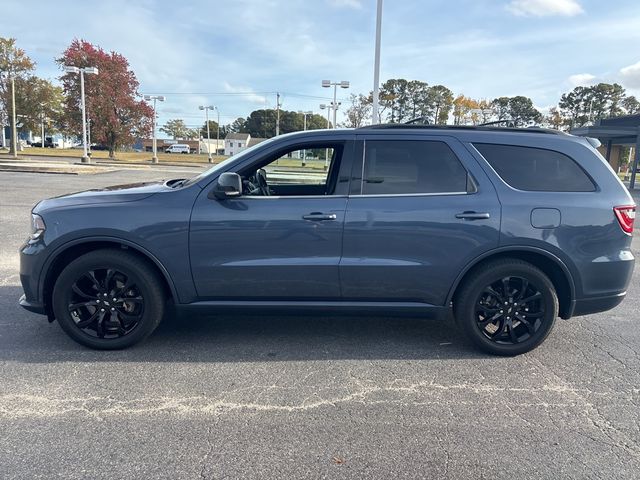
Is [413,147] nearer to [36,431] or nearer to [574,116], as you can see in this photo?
[36,431]

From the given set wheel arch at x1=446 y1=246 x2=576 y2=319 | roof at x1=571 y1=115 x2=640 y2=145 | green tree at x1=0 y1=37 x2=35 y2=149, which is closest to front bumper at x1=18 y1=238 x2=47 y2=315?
wheel arch at x1=446 y1=246 x2=576 y2=319

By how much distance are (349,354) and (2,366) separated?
2.66 meters

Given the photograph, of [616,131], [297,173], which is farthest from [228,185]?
[616,131]

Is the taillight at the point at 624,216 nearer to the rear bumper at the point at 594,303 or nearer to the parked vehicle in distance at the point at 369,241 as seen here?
the parked vehicle in distance at the point at 369,241

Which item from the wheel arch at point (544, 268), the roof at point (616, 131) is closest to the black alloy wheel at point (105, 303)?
the wheel arch at point (544, 268)

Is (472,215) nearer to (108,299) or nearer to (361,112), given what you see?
(108,299)

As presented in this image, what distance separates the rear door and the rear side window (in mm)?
174

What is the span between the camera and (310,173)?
4629 mm

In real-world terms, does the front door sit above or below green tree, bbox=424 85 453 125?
below

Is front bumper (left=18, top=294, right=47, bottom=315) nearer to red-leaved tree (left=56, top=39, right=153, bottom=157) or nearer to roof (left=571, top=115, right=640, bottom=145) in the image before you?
roof (left=571, top=115, right=640, bottom=145)

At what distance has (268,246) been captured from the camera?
369cm

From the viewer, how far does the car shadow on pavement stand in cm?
379

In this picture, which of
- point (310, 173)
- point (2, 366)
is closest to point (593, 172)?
point (310, 173)

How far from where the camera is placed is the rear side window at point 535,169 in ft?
12.5
